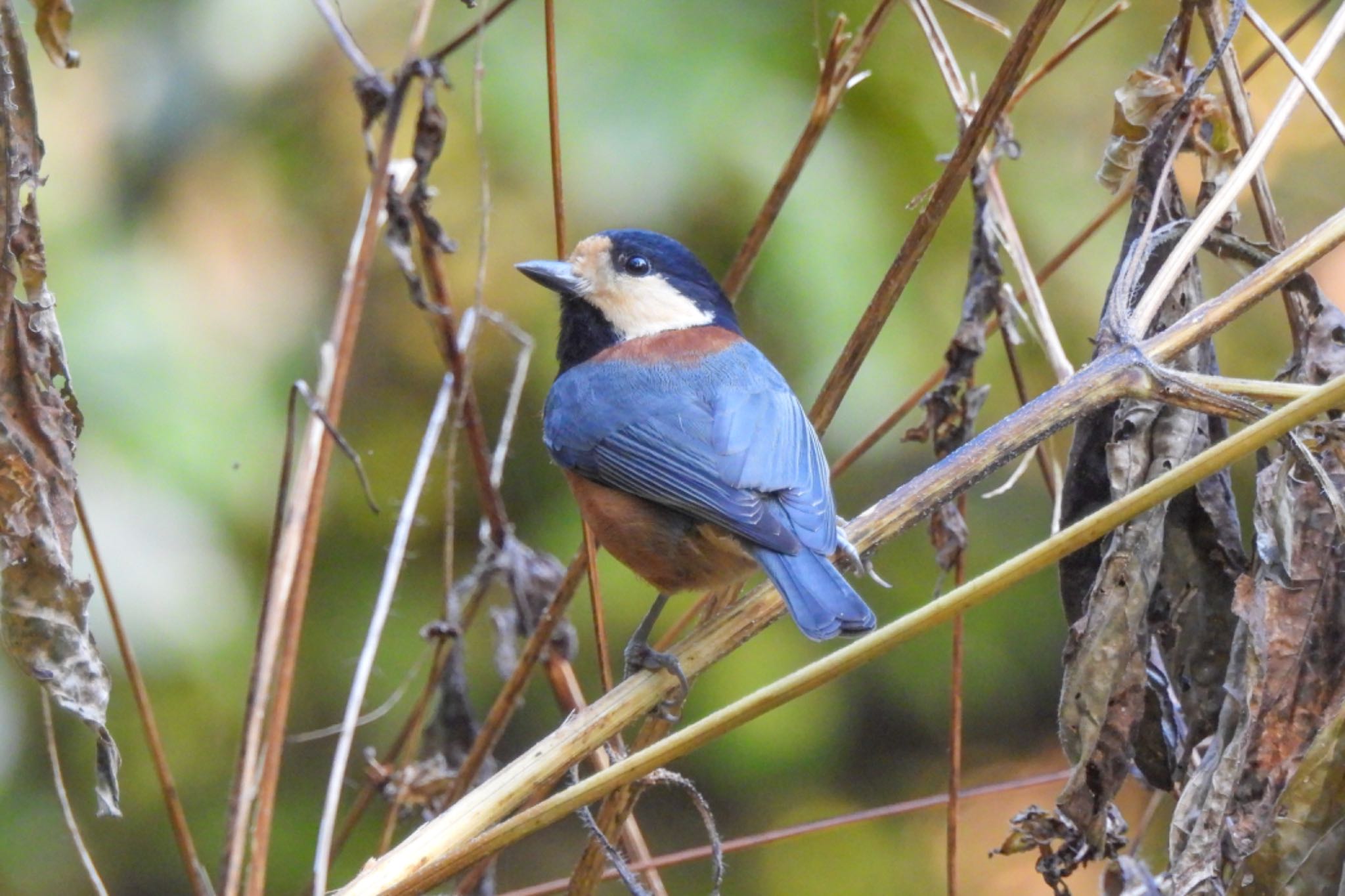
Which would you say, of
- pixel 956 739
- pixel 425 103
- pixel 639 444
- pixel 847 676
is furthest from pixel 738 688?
pixel 425 103

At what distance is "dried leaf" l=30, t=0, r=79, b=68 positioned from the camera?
2.01m

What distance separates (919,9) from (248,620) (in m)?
2.28

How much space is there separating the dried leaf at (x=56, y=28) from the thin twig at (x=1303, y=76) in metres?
1.82

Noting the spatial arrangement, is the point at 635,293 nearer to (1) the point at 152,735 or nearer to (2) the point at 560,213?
(2) the point at 560,213

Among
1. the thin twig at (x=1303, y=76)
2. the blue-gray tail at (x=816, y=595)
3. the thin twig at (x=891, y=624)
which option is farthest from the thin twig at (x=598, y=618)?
the thin twig at (x=1303, y=76)

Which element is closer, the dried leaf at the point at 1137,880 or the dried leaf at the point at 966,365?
the dried leaf at the point at 1137,880

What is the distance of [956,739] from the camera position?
90.7 inches

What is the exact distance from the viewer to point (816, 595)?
2.12 metres

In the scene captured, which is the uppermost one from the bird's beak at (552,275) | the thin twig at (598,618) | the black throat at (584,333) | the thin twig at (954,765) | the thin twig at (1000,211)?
the thin twig at (1000,211)

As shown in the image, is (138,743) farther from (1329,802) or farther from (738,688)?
(1329,802)

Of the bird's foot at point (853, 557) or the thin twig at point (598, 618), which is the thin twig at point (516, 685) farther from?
the bird's foot at point (853, 557)

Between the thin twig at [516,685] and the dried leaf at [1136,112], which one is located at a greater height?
the dried leaf at [1136,112]

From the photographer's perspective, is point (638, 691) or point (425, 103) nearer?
point (638, 691)

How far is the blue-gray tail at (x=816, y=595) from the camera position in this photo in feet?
6.69
